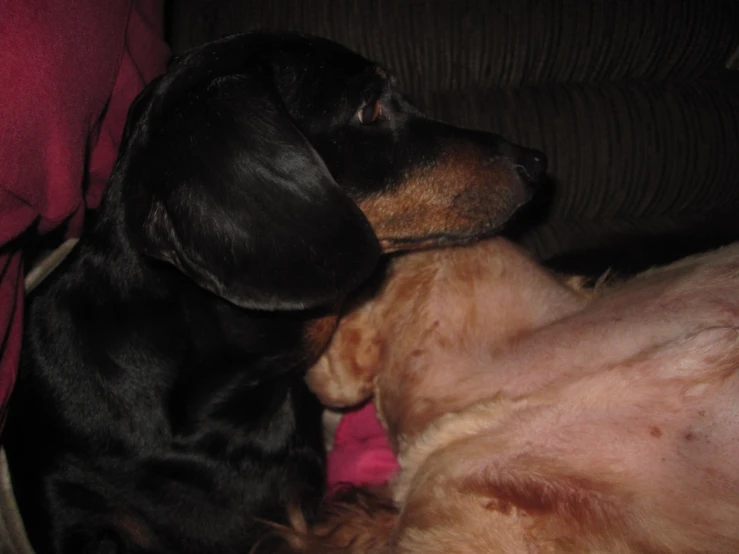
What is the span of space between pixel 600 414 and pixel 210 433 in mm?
753

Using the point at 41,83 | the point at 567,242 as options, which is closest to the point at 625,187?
the point at 567,242

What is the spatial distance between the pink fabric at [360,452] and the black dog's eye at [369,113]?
0.76 meters

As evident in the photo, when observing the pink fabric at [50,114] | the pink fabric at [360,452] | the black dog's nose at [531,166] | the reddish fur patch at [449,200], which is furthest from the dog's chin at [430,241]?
the pink fabric at [50,114]

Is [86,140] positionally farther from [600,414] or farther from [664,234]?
[664,234]

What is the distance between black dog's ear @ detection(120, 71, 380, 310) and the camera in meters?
0.98

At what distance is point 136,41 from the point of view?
1373 millimetres

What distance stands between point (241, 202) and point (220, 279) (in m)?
0.13

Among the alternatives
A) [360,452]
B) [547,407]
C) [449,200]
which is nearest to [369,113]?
[449,200]

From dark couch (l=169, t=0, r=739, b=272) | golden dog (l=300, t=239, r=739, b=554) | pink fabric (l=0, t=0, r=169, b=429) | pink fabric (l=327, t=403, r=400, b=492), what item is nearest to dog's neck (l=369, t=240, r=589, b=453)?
golden dog (l=300, t=239, r=739, b=554)

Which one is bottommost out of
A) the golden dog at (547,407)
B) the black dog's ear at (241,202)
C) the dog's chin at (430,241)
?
the golden dog at (547,407)

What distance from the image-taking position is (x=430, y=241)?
4.49 ft

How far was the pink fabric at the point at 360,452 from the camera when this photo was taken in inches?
63.5

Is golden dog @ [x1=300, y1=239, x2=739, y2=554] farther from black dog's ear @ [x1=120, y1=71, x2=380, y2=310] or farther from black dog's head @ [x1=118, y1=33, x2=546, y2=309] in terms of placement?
black dog's ear @ [x1=120, y1=71, x2=380, y2=310]

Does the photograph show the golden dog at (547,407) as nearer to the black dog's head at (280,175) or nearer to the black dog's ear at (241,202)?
the black dog's head at (280,175)
